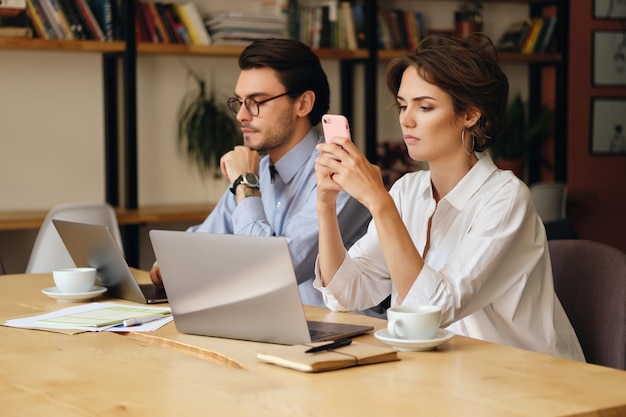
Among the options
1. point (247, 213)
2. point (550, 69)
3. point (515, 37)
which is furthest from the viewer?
point (550, 69)

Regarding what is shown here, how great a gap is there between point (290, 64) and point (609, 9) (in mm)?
3639

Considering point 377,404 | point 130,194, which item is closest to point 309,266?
point 377,404

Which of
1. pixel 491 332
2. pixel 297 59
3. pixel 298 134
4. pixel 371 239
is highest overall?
pixel 297 59

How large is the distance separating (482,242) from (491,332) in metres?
0.21

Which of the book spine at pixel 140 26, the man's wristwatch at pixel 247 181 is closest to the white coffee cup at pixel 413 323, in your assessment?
the man's wristwatch at pixel 247 181

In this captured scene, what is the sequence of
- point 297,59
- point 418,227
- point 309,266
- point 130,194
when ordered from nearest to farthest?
point 418,227 < point 309,266 < point 297,59 < point 130,194

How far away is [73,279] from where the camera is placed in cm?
238

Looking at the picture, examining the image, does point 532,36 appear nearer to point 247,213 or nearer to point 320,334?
point 247,213

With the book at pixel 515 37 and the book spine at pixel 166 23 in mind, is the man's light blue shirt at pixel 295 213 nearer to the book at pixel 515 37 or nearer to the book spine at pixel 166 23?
the book spine at pixel 166 23

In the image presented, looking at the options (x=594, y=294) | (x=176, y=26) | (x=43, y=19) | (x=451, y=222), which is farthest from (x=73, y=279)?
(x=176, y=26)

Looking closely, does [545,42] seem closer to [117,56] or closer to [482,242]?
[117,56]

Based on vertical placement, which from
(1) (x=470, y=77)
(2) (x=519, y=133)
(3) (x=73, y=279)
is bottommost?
(3) (x=73, y=279)

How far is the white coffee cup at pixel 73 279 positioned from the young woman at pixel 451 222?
60cm

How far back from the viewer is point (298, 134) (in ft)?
9.75
